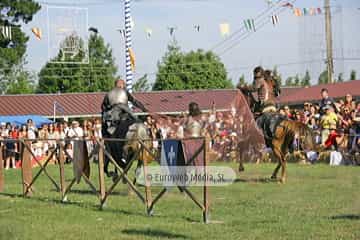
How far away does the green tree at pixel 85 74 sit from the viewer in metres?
79.2

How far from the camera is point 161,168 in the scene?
42.5ft

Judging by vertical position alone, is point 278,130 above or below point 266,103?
below

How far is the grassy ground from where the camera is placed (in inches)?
415

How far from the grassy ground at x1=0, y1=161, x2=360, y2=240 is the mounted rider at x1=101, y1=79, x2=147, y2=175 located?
3.13 feet

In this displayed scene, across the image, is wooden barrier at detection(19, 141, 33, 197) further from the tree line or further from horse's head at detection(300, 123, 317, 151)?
the tree line

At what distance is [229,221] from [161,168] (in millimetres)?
1854

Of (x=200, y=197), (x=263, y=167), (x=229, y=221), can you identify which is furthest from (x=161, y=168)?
(x=263, y=167)

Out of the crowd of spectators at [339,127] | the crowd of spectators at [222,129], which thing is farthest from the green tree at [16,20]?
the crowd of spectators at [339,127]

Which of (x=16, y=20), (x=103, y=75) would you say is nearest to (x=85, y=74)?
(x=103, y=75)

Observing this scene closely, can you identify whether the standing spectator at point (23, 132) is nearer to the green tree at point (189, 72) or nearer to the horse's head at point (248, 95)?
the horse's head at point (248, 95)

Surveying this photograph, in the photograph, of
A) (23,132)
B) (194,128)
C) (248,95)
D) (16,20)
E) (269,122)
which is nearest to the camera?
(194,128)

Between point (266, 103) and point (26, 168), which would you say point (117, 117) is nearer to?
point (26, 168)

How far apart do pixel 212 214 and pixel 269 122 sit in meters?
6.36

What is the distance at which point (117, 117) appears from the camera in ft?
53.8
